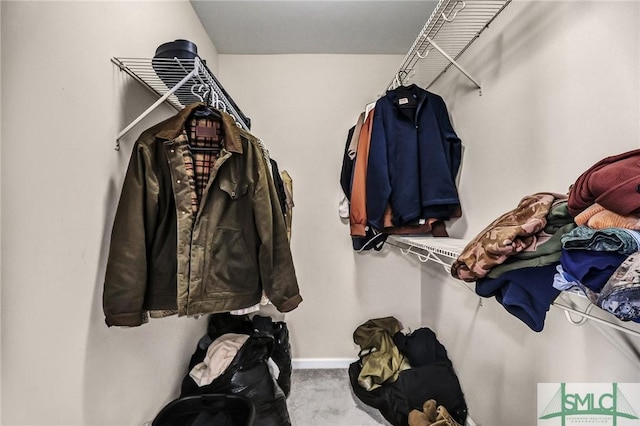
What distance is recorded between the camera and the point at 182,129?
1021 mm

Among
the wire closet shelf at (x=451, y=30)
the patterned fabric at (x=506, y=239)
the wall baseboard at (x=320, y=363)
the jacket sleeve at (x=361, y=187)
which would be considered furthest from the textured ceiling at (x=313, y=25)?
the wall baseboard at (x=320, y=363)

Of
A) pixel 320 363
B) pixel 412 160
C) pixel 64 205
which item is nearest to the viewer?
pixel 64 205

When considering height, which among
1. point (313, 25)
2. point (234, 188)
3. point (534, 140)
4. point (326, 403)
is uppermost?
point (313, 25)

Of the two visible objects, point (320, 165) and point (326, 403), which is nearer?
point (326, 403)

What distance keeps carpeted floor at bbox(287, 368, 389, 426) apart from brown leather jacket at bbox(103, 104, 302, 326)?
0.89 meters

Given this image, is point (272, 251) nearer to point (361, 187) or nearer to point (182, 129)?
point (182, 129)

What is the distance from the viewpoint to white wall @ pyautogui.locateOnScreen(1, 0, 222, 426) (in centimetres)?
69

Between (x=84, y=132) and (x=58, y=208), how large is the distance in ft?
0.84

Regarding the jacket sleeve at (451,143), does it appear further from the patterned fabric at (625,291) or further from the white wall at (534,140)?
the patterned fabric at (625,291)

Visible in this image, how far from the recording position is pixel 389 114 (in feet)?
4.88

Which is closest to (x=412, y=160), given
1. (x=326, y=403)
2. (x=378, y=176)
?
(x=378, y=176)

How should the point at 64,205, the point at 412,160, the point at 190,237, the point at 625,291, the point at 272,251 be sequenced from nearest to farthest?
the point at 625,291 < the point at 64,205 < the point at 190,237 < the point at 272,251 < the point at 412,160

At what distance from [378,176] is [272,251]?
2.24 feet

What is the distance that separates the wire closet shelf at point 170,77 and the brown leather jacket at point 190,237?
11 centimetres
